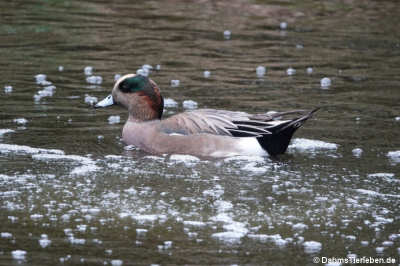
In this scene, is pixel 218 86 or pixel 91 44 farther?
pixel 91 44

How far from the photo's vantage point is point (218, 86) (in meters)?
12.9

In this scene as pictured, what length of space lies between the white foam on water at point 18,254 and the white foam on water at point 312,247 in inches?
81.2

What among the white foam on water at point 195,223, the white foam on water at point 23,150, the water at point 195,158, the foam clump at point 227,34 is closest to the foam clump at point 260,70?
the water at point 195,158

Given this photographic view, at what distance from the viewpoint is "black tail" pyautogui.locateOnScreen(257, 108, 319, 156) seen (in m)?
9.35

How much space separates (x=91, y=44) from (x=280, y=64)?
3402 mm

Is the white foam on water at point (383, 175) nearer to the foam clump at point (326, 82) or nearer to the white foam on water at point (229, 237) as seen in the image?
the white foam on water at point (229, 237)

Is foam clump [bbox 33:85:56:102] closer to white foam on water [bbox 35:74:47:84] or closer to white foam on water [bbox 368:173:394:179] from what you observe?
white foam on water [bbox 35:74:47:84]

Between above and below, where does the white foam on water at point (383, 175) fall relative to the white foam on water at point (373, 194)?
above

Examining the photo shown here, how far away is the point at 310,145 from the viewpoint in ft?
32.8

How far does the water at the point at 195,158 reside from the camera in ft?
22.6

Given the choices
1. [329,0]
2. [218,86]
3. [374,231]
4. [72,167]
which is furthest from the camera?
[329,0]

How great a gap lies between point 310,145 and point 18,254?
14.4 feet

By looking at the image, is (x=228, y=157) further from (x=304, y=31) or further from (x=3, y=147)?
(x=304, y=31)

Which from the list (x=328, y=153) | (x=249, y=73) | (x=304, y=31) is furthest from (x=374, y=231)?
(x=304, y=31)
